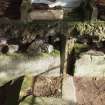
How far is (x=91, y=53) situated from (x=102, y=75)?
0.62 metres

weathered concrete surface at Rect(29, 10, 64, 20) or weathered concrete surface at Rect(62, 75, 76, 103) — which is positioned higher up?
weathered concrete surface at Rect(29, 10, 64, 20)

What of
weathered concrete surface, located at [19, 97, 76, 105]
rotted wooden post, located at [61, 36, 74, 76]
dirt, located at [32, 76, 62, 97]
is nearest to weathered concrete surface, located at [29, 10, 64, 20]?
rotted wooden post, located at [61, 36, 74, 76]

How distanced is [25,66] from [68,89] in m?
1.10

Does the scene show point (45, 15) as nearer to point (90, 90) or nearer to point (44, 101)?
point (90, 90)

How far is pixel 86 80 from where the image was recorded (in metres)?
8.07

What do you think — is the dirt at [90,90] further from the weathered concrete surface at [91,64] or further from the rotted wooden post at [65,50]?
the rotted wooden post at [65,50]

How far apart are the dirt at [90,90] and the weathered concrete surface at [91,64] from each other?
132mm

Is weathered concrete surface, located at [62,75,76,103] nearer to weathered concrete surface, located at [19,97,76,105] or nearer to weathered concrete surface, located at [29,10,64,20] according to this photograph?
weathered concrete surface, located at [19,97,76,105]

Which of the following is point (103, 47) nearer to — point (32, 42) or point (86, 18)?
point (86, 18)

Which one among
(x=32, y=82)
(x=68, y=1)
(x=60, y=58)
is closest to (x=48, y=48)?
(x=60, y=58)

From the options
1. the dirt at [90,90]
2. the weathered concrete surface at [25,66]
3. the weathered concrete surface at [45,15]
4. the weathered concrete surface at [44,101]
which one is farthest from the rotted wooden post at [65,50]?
the weathered concrete surface at [44,101]

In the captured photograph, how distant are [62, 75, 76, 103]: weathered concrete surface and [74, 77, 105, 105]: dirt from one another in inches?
6.2

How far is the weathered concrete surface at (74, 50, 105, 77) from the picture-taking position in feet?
26.0

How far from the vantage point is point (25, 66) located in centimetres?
795
